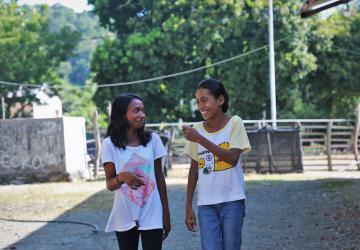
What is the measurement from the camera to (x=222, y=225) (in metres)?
4.46

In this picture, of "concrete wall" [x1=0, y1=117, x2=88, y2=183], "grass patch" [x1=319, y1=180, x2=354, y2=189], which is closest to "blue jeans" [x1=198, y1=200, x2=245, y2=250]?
"grass patch" [x1=319, y1=180, x2=354, y2=189]

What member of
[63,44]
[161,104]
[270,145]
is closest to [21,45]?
[63,44]

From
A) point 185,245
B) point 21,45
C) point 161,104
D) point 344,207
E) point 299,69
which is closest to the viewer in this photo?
point 185,245

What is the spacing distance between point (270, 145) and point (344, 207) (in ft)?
30.7

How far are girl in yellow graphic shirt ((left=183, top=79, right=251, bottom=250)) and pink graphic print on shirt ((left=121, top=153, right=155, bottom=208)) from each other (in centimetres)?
34

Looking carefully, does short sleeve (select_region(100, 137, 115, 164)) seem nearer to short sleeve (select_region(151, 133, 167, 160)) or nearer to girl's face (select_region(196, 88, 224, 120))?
short sleeve (select_region(151, 133, 167, 160))

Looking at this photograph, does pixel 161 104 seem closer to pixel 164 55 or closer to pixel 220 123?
pixel 164 55

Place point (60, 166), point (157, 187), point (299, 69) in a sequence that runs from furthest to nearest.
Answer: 1. point (299, 69)
2. point (60, 166)
3. point (157, 187)

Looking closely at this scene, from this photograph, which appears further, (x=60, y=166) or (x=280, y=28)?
(x=280, y=28)

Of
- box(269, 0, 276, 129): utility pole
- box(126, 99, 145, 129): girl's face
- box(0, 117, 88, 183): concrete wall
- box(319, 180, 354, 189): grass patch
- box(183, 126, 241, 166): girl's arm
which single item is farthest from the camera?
box(269, 0, 276, 129): utility pole

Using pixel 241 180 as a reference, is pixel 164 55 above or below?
above

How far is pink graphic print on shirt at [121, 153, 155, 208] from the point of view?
4.32m

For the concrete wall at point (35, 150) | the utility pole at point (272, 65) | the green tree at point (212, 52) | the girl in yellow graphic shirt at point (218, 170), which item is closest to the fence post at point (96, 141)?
the concrete wall at point (35, 150)

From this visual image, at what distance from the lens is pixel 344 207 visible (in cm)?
1073
